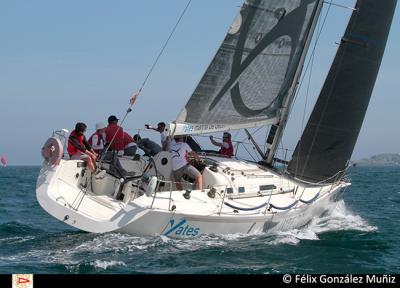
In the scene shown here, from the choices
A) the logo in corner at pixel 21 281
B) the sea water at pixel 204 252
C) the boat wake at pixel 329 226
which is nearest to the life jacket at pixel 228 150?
the boat wake at pixel 329 226

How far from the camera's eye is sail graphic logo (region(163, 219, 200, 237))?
9766 mm

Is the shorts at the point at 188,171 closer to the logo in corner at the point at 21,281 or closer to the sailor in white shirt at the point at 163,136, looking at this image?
the sailor in white shirt at the point at 163,136

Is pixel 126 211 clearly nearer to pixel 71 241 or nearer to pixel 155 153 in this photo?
pixel 71 241

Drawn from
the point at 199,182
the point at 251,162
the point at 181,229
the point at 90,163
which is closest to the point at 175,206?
the point at 181,229

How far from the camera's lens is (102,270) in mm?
7895

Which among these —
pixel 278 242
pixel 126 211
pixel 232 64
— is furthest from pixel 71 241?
pixel 232 64

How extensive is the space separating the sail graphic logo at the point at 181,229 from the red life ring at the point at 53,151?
2.13m

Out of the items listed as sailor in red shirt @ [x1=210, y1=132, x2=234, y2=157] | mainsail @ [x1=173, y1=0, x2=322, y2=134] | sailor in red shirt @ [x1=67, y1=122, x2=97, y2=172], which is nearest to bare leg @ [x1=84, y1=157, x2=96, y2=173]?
sailor in red shirt @ [x1=67, y1=122, x2=97, y2=172]

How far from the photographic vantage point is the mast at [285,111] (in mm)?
13070

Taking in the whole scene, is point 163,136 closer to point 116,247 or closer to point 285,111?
point 285,111

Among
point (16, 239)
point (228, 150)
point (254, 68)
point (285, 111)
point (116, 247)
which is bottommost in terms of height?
point (16, 239)

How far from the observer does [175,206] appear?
9.77 metres

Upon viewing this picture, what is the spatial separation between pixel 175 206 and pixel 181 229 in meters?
0.37

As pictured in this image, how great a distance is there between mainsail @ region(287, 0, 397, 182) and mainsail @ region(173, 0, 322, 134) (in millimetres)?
1205
